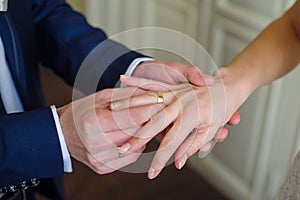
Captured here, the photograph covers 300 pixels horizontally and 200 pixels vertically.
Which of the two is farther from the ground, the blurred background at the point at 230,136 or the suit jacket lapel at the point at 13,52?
the suit jacket lapel at the point at 13,52

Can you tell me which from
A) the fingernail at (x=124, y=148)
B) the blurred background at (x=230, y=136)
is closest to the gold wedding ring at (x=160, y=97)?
the fingernail at (x=124, y=148)

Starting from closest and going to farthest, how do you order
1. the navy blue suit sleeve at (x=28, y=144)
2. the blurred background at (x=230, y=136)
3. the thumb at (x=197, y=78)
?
1. the navy blue suit sleeve at (x=28, y=144)
2. the thumb at (x=197, y=78)
3. the blurred background at (x=230, y=136)

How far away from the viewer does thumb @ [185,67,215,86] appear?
3.29 ft

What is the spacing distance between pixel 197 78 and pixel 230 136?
1.01m

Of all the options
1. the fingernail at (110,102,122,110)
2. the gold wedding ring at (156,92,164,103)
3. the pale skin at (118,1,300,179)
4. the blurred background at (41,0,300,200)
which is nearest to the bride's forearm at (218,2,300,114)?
the pale skin at (118,1,300,179)

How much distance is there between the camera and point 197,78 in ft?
3.30

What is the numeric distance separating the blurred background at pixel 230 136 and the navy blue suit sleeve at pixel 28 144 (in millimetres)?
877

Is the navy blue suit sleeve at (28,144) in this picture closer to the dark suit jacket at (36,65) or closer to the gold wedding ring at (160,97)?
the dark suit jacket at (36,65)

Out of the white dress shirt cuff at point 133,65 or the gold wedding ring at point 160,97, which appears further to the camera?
the white dress shirt cuff at point 133,65

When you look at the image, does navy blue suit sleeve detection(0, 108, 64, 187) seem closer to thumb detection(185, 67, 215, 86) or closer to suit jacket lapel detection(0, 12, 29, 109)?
suit jacket lapel detection(0, 12, 29, 109)

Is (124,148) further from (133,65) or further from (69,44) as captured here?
(69,44)

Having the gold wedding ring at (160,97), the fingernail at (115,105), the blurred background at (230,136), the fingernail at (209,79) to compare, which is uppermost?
the fingernail at (115,105)

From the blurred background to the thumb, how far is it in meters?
0.68

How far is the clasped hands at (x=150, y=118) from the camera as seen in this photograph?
839 mm
